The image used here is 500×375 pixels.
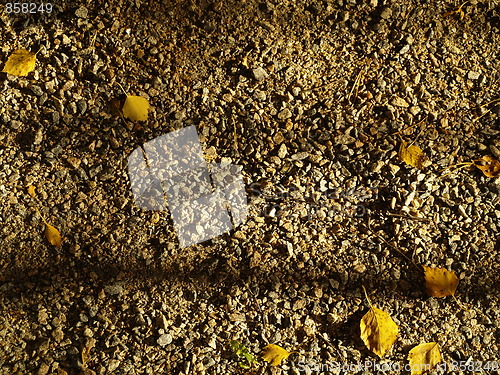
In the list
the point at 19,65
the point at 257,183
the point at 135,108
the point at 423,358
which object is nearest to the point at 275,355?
the point at 423,358

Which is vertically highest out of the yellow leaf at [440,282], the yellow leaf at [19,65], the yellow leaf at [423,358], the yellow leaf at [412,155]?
the yellow leaf at [19,65]

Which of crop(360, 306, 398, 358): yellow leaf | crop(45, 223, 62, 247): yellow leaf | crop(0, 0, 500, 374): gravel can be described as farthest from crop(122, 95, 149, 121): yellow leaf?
crop(360, 306, 398, 358): yellow leaf

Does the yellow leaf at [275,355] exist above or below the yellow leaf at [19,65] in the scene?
below

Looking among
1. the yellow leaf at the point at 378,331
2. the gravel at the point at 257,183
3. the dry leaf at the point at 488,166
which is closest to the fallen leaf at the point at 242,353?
the gravel at the point at 257,183

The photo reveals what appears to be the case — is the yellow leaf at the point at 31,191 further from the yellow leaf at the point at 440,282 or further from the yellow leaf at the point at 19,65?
the yellow leaf at the point at 440,282

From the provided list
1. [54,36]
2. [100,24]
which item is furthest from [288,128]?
[54,36]

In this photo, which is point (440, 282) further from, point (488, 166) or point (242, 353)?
point (242, 353)
